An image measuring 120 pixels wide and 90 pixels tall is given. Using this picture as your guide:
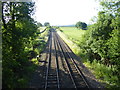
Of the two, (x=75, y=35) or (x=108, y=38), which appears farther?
(x=75, y=35)

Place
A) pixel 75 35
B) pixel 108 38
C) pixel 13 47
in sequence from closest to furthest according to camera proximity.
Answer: pixel 13 47, pixel 108 38, pixel 75 35

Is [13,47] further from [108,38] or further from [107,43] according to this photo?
[108,38]

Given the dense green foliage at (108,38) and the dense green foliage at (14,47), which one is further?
the dense green foliage at (108,38)

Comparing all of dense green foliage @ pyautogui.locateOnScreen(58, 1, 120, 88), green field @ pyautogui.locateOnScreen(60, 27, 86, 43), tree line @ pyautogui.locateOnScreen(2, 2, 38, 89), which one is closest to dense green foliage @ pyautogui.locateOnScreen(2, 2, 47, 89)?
tree line @ pyautogui.locateOnScreen(2, 2, 38, 89)

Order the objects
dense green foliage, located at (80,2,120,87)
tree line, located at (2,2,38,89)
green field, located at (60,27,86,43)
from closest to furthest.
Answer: tree line, located at (2,2,38,89) < dense green foliage, located at (80,2,120,87) < green field, located at (60,27,86,43)

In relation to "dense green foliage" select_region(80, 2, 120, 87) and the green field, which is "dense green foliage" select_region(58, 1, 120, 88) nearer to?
"dense green foliage" select_region(80, 2, 120, 87)

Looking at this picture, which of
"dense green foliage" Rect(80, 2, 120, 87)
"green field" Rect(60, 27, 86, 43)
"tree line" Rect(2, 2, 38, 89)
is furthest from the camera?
"green field" Rect(60, 27, 86, 43)

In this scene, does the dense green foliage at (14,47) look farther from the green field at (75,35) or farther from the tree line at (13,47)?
the green field at (75,35)

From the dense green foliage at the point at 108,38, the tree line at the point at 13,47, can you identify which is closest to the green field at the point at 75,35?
the dense green foliage at the point at 108,38

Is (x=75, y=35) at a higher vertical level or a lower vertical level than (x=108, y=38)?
lower

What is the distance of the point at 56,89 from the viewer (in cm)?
1019

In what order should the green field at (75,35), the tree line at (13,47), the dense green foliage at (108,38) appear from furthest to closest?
the green field at (75,35), the dense green foliage at (108,38), the tree line at (13,47)

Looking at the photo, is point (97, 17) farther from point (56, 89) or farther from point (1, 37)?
point (1, 37)

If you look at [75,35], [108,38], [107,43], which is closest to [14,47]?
[107,43]
